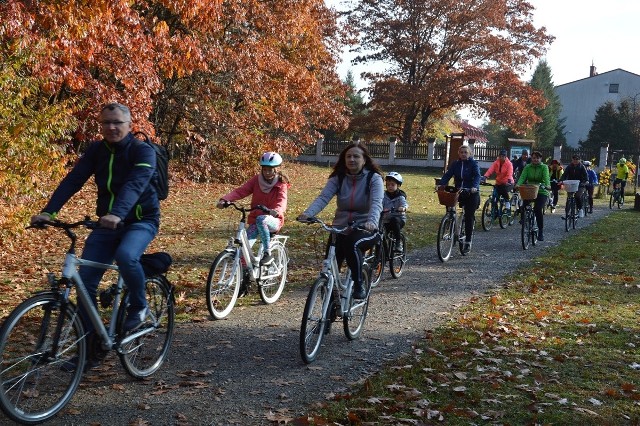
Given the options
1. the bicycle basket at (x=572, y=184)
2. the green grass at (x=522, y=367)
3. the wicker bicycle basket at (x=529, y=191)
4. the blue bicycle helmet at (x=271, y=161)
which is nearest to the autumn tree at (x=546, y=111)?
the bicycle basket at (x=572, y=184)

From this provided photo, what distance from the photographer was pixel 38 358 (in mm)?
4719

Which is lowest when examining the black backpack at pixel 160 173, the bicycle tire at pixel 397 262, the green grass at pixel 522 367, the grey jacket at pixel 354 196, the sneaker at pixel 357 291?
the green grass at pixel 522 367

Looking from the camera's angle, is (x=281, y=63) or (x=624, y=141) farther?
(x=624, y=141)

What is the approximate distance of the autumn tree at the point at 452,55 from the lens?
52.3 meters

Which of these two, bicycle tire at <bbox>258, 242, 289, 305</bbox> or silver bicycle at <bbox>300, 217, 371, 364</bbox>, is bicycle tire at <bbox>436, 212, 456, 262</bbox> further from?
Answer: silver bicycle at <bbox>300, 217, 371, 364</bbox>

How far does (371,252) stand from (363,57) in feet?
153

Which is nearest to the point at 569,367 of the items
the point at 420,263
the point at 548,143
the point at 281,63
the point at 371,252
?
the point at 371,252

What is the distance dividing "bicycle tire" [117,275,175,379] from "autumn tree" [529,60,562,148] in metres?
71.9

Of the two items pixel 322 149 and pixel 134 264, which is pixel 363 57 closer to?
pixel 322 149

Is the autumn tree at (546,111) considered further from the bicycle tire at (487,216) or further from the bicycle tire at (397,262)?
the bicycle tire at (397,262)

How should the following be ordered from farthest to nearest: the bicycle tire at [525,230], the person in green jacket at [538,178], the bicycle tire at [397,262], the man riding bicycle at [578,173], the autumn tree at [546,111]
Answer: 1. the autumn tree at [546,111]
2. the man riding bicycle at [578,173]
3. the person in green jacket at [538,178]
4. the bicycle tire at [525,230]
5. the bicycle tire at [397,262]

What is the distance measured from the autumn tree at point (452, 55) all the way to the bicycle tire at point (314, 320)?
47081 millimetres

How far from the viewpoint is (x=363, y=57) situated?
179ft

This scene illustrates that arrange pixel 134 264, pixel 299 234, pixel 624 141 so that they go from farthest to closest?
pixel 624 141 → pixel 299 234 → pixel 134 264
